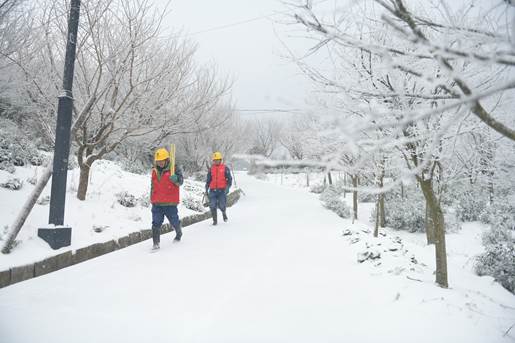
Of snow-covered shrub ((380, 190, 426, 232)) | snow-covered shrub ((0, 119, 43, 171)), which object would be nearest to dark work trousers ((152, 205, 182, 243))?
snow-covered shrub ((0, 119, 43, 171))

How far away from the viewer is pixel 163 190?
5387 mm

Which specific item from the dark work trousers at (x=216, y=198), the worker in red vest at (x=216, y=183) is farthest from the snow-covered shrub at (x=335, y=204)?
the worker in red vest at (x=216, y=183)

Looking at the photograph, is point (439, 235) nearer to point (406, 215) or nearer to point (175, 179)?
point (175, 179)

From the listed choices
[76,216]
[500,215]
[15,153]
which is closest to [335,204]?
[500,215]

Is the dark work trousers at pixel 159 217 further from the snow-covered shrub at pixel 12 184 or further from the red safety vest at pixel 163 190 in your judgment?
the snow-covered shrub at pixel 12 184

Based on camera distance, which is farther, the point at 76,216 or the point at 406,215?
the point at 406,215

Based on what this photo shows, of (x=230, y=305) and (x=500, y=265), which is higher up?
(x=230, y=305)

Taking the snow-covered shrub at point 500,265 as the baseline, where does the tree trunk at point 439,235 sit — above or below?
above

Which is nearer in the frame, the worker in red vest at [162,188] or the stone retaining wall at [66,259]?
the stone retaining wall at [66,259]

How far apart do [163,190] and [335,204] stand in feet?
35.1

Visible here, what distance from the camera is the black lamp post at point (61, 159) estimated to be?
4.14 meters

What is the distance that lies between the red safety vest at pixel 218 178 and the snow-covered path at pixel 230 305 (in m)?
3.65

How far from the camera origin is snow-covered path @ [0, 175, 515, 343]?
7.84 feet

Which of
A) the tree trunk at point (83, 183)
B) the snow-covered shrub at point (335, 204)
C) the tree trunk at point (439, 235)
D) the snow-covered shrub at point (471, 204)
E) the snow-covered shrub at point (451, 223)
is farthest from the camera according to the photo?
the snow-covered shrub at point (335, 204)
